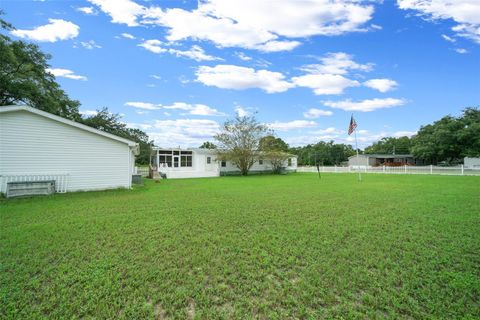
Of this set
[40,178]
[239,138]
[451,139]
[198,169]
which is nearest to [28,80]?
[40,178]

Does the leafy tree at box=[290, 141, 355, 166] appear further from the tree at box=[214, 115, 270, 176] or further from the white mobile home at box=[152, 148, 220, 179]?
the white mobile home at box=[152, 148, 220, 179]

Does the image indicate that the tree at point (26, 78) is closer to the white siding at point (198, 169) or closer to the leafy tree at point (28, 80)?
the leafy tree at point (28, 80)

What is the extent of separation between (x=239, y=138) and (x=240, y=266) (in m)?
21.8

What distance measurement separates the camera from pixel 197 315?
2.19 metres

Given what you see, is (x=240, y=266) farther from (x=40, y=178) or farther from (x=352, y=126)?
(x=352, y=126)

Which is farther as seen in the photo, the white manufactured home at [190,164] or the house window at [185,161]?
the house window at [185,161]

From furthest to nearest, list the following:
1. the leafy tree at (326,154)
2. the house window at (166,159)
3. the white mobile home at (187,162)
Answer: the leafy tree at (326,154), the house window at (166,159), the white mobile home at (187,162)

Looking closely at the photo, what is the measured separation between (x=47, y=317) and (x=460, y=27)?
15.8 metres

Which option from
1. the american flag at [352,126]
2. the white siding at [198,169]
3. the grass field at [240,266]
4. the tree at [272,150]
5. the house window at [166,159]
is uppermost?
the american flag at [352,126]

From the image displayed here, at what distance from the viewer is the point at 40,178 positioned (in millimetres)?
9633

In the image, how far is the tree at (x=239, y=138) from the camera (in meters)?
24.4

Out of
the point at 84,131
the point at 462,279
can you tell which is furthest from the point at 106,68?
the point at 462,279

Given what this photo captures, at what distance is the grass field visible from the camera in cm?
231

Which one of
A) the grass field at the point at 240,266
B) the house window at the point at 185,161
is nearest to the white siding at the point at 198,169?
the house window at the point at 185,161
